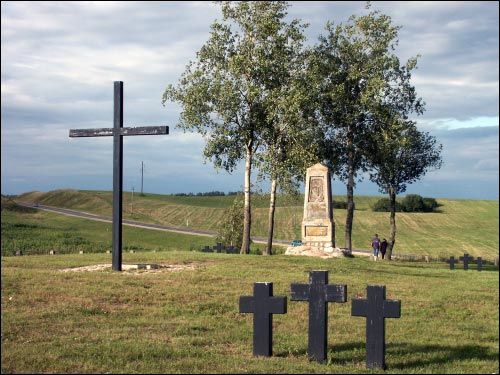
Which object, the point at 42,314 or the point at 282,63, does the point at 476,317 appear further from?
the point at 282,63

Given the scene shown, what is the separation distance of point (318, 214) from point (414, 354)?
20.7m

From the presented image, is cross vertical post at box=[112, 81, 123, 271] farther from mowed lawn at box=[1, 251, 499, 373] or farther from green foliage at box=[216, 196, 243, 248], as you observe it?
green foliage at box=[216, 196, 243, 248]

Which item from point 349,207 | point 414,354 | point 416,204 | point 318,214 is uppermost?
point 416,204

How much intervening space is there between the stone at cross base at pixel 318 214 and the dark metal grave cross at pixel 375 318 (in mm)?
21537

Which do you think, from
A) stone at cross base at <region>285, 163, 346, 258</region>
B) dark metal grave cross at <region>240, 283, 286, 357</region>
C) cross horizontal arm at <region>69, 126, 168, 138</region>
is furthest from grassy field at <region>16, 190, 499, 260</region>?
dark metal grave cross at <region>240, 283, 286, 357</region>

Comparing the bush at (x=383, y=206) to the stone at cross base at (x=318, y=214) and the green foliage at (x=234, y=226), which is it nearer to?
the green foliage at (x=234, y=226)

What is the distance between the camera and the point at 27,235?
4606cm

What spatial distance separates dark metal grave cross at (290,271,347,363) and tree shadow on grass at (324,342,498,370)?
0.29m

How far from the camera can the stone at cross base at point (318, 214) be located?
30484 millimetres

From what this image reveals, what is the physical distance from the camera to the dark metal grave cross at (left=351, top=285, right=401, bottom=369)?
28.4ft

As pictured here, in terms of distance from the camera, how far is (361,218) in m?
77.9

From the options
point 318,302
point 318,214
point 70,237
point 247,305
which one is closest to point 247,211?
point 318,214

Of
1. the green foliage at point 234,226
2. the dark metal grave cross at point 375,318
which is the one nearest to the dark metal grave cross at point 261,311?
the dark metal grave cross at point 375,318

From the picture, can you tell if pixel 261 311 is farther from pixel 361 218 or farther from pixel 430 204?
pixel 430 204
